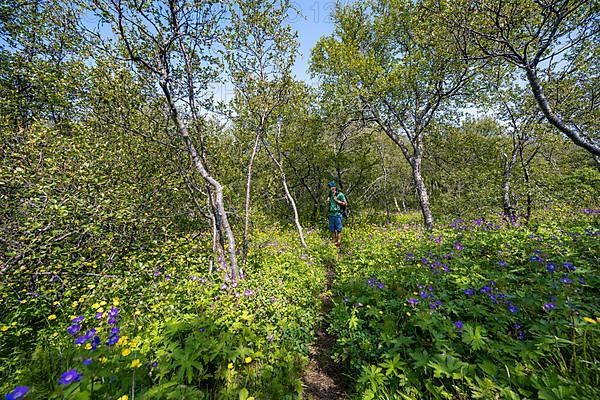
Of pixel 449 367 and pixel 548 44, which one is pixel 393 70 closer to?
pixel 548 44

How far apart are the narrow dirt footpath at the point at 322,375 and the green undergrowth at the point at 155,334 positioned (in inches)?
7.9

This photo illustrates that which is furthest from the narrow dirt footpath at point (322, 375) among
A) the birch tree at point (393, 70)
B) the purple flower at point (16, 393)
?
the birch tree at point (393, 70)

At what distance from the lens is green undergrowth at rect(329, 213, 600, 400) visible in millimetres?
2211

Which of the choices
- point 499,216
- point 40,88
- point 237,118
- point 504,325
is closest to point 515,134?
point 499,216

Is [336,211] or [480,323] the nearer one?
[480,323]

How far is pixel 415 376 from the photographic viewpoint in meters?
2.55

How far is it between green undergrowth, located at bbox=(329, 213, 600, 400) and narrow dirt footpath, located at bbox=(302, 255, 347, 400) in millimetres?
217

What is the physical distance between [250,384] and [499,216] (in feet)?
33.4

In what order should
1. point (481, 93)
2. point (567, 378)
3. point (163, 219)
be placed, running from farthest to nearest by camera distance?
point (481, 93)
point (163, 219)
point (567, 378)

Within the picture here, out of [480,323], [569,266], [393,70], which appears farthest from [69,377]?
[393,70]

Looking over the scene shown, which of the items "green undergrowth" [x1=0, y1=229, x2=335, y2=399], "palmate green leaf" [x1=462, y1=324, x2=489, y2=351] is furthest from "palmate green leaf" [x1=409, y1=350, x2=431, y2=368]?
"green undergrowth" [x1=0, y1=229, x2=335, y2=399]

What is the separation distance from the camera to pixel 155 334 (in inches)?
119

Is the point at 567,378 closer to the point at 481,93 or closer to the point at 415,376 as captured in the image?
the point at 415,376

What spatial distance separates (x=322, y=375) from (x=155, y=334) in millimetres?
2497
